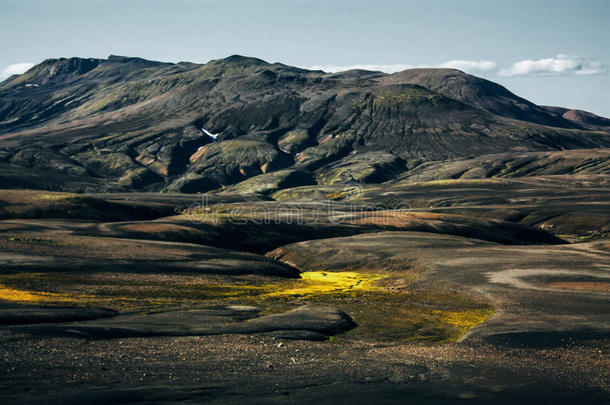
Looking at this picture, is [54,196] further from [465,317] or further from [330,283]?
[465,317]

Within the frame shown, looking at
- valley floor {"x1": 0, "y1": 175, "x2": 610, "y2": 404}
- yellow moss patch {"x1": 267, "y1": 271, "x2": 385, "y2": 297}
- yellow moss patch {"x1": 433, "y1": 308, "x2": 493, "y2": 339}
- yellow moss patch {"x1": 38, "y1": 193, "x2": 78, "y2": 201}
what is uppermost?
yellow moss patch {"x1": 38, "y1": 193, "x2": 78, "y2": 201}

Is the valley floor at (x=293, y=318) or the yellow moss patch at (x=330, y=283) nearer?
the valley floor at (x=293, y=318)

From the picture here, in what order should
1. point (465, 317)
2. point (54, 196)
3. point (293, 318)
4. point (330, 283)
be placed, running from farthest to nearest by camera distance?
point (54, 196) < point (330, 283) < point (465, 317) < point (293, 318)

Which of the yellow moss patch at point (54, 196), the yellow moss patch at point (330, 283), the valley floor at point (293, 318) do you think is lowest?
the yellow moss patch at point (330, 283)

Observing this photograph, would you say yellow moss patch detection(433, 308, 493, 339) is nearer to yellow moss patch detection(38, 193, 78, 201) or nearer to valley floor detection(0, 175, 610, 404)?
valley floor detection(0, 175, 610, 404)

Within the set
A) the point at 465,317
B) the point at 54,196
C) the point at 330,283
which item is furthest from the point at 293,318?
the point at 54,196

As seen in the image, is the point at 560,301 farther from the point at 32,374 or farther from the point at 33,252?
the point at 33,252

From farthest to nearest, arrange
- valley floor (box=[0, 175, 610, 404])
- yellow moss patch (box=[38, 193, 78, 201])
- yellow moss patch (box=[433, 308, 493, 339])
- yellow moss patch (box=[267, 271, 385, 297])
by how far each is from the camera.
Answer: yellow moss patch (box=[38, 193, 78, 201])
yellow moss patch (box=[267, 271, 385, 297])
yellow moss patch (box=[433, 308, 493, 339])
valley floor (box=[0, 175, 610, 404])

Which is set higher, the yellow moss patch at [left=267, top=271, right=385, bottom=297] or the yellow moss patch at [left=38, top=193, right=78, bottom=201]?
the yellow moss patch at [left=38, top=193, right=78, bottom=201]

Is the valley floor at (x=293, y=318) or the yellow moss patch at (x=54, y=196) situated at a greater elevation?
the yellow moss patch at (x=54, y=196)

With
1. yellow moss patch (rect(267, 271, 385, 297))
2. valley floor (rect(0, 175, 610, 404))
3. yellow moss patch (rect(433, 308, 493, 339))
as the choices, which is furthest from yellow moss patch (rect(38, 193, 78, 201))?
yellow moss patch (rect(433, 308, 493, 339))

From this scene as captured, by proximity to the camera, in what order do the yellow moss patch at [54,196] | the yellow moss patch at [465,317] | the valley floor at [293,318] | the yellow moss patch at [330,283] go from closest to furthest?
the valley floor at [293,318] → the yellow moss patch at [465,317] → the yellow moss patch at [330,283] → the yellow moss patch at [54,196]

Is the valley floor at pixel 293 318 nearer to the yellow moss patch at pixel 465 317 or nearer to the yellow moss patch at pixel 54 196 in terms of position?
the yellow moss patch at pixel 465 317

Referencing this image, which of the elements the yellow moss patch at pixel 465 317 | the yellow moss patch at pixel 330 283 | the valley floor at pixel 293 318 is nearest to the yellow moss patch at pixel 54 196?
the valley floor at pixel 293 318
